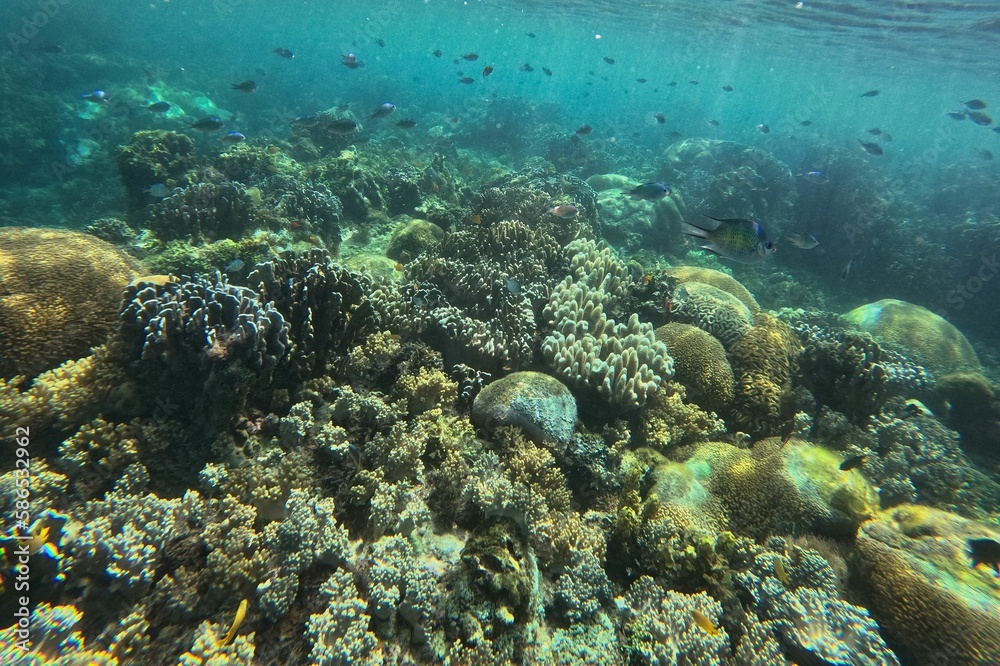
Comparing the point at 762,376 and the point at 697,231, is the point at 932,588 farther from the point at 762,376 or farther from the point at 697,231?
the point at 697,231

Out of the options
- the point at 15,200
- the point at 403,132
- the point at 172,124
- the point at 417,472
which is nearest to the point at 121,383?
the point at 417,472

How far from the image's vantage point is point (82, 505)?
3.24 metres

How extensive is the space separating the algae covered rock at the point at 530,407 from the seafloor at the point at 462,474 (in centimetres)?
4

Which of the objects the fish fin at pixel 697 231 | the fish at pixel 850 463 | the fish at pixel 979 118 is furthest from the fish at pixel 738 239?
the fish at pixel 979 118

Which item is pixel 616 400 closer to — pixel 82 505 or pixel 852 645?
pixel 852 645

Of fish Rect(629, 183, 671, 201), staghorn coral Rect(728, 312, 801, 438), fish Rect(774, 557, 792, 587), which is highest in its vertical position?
fish Rect(629, 183, 671, 201)

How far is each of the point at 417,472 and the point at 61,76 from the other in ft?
113

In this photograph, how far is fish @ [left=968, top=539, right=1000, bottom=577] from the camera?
3.49m

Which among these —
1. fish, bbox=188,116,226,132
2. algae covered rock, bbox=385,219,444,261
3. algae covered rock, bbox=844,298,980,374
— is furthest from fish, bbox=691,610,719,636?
fish, bbox=188,116,226,132

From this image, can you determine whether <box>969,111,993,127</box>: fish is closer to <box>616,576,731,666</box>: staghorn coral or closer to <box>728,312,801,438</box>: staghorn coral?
<box>728,312,801,438</box>: staghorn coral

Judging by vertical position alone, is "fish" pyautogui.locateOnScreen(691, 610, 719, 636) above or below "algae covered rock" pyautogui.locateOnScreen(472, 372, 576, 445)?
below

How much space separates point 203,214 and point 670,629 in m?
10.6

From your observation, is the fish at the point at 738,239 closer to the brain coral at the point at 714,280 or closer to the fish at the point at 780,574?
the fish at the point at 780,574

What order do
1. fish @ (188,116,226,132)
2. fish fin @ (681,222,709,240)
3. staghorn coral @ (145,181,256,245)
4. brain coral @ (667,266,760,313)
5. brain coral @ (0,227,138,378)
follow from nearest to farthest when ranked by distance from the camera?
fish fin @ (681,222,709,240) < brain coral @ (0,227,138,378) < staghorn coral @ (145,181,256,245) < brain coral @ (667,266,760,313) < fish @ (188,116,226,132)
